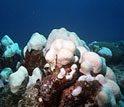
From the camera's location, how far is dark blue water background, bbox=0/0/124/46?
307 feet

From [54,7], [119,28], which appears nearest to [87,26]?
[119,28]

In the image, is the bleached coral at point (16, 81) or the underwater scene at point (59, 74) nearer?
the underwater scene at point (59, 74)

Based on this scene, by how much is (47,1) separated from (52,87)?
430ft

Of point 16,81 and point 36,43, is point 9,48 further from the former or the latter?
point 16,81

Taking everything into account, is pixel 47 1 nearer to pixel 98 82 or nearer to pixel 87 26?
pixel 87 26

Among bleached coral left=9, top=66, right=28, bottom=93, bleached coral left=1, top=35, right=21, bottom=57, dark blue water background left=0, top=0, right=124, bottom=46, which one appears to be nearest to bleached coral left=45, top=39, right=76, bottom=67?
bleached coral left=9, top=66, right=28, bottom=93

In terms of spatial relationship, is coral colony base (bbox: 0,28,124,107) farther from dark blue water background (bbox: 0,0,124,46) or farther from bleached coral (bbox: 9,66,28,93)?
dark blue water background (bbox: 0,0,124,46)

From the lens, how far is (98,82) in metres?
2.67

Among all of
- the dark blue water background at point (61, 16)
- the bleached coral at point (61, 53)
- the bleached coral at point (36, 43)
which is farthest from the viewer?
the dark blue water background at point (61, 16)

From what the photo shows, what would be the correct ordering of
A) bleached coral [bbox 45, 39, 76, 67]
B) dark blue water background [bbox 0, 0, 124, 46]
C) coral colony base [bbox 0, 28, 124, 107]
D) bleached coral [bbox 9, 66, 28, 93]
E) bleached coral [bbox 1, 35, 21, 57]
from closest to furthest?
coral colony base [bbox 0, 28, 124, 107] < bleached coral [bbox 45, 39, 76, 67] < bleached coral [bbox 9, 66, 28, 93] < bleached coral [bbox 1, 35, 21, 57] < dark blue water background [bbox 0, 0, 124, 46]

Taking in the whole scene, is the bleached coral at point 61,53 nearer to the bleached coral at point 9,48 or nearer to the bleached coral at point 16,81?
the bleached coral at point 16,81

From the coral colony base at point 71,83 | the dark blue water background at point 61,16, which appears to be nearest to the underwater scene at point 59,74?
the coral colony base at point 71,83

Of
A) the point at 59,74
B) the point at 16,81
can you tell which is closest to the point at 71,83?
the point at 59,74

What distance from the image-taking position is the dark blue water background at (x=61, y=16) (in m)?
93.7
